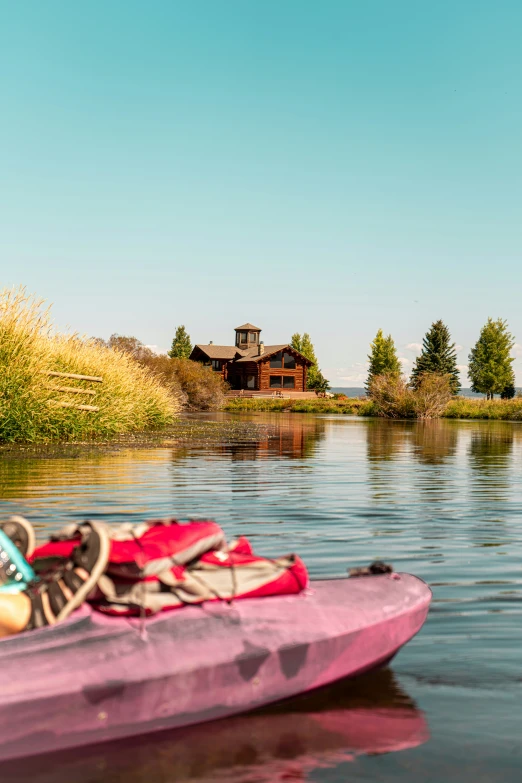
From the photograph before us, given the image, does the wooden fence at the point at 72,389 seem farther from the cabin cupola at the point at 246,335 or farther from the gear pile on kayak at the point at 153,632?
the cabin cupola at the point at 246,335

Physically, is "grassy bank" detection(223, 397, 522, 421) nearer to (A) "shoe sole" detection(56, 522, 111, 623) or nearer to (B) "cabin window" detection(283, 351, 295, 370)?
(B) "cabin window" detection(283, 351, 295, 370)

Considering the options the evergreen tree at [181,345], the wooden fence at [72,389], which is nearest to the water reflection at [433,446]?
the wooden fence at [72,389]

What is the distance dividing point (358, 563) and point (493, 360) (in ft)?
261

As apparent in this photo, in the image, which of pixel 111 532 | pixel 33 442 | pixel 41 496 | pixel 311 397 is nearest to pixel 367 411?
pixel 311 397

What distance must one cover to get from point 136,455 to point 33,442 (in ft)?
11.8

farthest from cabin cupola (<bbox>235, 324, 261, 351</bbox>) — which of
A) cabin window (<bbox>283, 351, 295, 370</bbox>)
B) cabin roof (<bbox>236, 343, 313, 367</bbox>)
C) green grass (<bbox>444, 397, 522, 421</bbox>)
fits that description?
green grass (<bbox>444, 397, 522, 421</bbox>)

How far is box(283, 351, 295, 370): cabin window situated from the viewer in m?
90.5

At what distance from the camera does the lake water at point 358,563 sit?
4254 millimetres

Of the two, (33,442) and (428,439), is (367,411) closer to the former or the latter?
Result: (428,439)

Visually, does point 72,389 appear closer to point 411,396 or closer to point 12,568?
Answer: point 12,568

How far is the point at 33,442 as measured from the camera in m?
23.2

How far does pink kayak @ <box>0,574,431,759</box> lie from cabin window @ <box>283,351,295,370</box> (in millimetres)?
85274

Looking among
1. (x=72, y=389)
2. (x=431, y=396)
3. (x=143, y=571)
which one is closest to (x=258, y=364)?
(x=431, y=396)

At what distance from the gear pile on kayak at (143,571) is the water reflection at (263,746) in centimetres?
70
